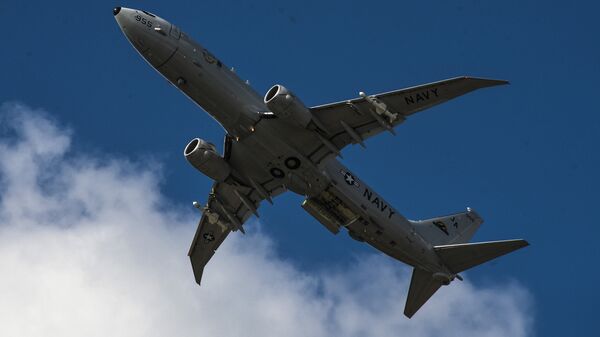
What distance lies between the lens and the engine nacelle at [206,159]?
58.1 metres

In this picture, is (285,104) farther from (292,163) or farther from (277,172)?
(277,172)

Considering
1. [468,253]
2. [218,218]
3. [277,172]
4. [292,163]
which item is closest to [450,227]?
[468,253]

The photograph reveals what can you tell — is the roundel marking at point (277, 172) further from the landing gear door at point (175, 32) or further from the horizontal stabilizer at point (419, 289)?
the horizontal stabilizer at point (419, 289)

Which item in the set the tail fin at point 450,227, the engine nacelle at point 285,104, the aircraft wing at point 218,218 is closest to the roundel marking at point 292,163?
the engine nacelle at point 285,104

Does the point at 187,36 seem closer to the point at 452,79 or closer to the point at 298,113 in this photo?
the point at 298,113

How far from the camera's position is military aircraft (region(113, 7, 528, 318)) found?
53938 millimetres

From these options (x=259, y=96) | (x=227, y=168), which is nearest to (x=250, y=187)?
(x=227, y=168)

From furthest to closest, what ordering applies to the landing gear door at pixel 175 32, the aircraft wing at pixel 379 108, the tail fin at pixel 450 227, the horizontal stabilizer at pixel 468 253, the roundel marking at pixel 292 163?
the tail fin at pixel 450 227 → the horizontal stabilizer at pixel 468 253 → the roundel marking at pixel 292 163 → the landing gear door at pixel 175 32 → the aircraft wing at pixel 379 108

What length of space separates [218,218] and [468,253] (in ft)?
53.1

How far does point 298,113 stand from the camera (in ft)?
177

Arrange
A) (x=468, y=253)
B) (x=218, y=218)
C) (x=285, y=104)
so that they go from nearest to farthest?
(x=285, y=104) < (x=468, y=253) < (x=218, y=218)

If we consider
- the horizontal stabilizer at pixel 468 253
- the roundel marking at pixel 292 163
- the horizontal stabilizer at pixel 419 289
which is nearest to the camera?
the roundel marking at pixel 292 163

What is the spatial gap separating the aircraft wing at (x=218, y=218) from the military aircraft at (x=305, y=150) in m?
0.09

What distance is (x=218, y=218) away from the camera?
213 ft
